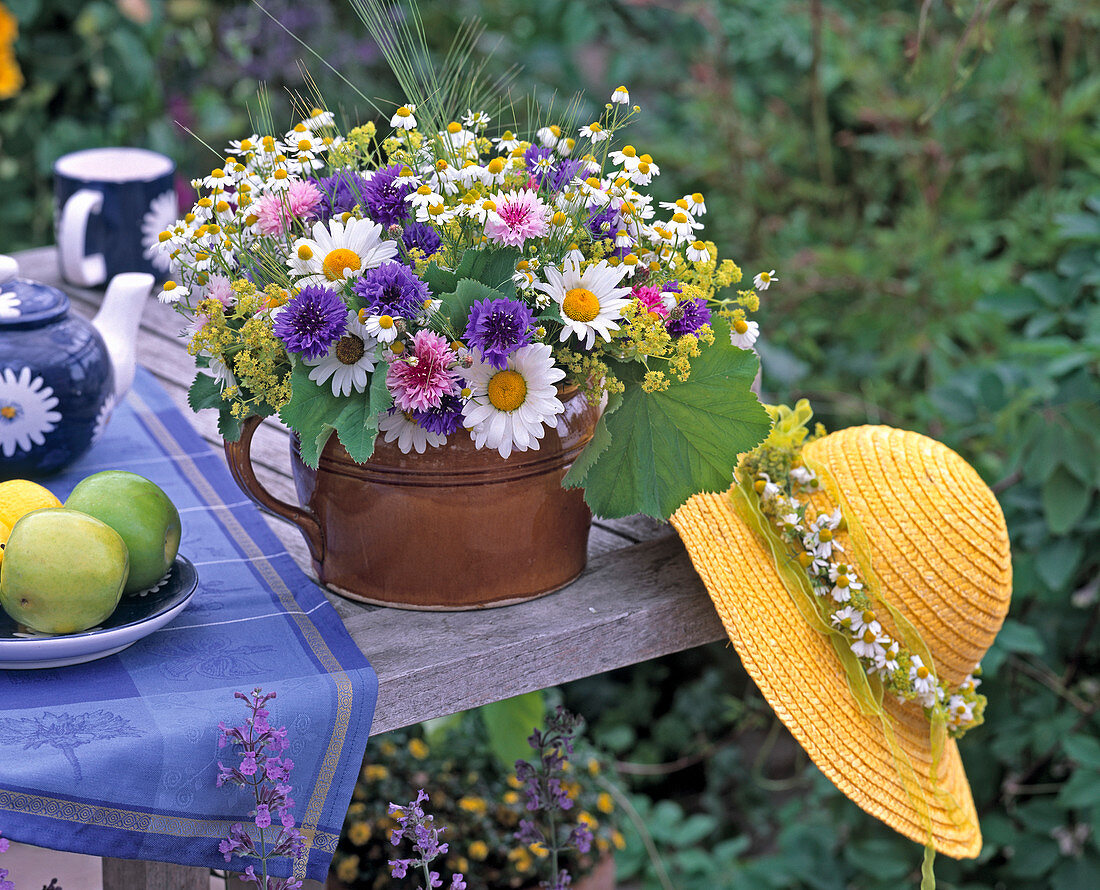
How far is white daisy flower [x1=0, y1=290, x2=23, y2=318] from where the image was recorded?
1.00m

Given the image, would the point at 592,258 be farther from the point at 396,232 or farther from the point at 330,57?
the point at 330,57

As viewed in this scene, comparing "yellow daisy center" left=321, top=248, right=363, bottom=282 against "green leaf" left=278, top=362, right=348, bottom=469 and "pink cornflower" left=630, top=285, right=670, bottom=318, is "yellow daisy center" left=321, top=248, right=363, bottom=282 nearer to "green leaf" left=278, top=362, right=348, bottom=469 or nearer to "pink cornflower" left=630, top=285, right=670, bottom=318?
"green leaf" left=278, top=362, right=348, bottom=469

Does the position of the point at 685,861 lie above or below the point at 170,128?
below

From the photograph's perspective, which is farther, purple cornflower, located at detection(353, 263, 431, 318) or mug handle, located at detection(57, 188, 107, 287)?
mug handle, located at detection(57, 188, 107, 287)

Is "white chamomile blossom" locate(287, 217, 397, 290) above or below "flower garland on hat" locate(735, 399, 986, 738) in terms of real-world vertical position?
above

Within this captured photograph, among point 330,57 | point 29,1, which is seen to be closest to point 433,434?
point 29,1

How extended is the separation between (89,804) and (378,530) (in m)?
0.28

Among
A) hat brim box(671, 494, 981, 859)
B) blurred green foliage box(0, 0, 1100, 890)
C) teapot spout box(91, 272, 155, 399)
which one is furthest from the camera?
blurred green foliage box(0, 0, 1100, 890)

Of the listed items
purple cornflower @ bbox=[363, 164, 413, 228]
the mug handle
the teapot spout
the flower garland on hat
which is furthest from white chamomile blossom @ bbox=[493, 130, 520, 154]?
the mug handle

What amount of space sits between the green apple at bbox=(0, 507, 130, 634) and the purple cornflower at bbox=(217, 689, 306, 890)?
13 cm

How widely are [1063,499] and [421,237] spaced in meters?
1.07

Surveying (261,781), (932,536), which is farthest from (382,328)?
(932,536)

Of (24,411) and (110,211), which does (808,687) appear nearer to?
(24,411)

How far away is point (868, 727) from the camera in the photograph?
980mm
